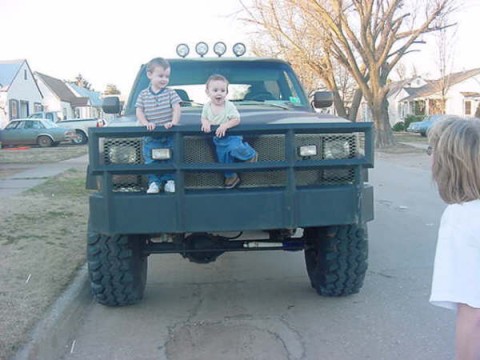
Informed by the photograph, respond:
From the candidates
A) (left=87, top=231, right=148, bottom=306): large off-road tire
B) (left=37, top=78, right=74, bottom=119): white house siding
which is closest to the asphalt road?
(left=87, top=231, right=148, bottom=306): large off-road tire

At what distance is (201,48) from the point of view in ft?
21.9

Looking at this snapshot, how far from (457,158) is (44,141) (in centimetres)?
3028

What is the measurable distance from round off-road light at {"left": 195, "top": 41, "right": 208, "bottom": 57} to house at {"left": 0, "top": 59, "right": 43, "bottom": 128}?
39519 mm

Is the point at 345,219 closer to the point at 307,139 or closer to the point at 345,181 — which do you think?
the point at 345,181

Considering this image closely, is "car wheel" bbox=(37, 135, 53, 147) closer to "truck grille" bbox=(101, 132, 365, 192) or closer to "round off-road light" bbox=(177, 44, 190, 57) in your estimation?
"round off-road light" bbox=(177, 44, 190, 57)

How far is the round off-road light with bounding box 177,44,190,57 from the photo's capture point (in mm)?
6656

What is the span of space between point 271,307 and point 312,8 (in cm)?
2153

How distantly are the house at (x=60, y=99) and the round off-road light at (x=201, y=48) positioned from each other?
182 feet

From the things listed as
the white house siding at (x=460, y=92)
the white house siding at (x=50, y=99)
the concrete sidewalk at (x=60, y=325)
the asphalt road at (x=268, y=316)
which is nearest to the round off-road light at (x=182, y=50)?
the asphalt road at (x=268, y=316)

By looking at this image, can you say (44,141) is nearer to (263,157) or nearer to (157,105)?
(157,105)

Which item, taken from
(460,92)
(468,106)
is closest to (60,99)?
(460,92)

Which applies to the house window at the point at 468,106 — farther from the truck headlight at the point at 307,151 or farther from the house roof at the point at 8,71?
the truck headlight at the point at 307,151

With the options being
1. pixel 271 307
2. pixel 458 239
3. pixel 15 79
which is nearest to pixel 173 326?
Answer: pixel 271 307

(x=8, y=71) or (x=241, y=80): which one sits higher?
(x=8, y=71)
